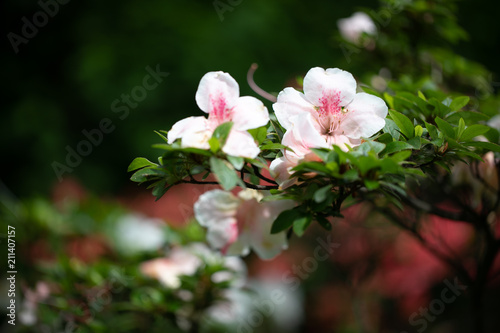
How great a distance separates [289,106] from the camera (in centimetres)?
58

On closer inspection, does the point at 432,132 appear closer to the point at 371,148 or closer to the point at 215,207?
the point at 371,148

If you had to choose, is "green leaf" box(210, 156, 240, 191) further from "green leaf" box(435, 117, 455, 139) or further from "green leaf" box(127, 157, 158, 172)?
"green leaf" box(435, 117, 455, 139)

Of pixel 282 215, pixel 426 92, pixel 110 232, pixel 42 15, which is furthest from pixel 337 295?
pixel 42 15

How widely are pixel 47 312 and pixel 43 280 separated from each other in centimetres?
23

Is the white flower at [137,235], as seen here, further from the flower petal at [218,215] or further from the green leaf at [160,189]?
the green leaf at [160,189]

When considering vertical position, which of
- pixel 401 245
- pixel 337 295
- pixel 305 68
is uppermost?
pixel 305 68

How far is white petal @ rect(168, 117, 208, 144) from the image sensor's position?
0.54m

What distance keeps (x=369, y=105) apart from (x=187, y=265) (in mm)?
706

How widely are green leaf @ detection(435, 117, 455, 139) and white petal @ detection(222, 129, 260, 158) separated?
0.82ft

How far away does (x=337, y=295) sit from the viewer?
105 inches

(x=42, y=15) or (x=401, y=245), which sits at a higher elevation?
(x=42, y=15)

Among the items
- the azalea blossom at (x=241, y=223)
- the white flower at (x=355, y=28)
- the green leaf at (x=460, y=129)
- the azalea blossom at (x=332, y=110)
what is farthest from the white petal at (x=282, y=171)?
the white flower at (x=355, y=28)

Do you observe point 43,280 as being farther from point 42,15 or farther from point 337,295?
point 42,15

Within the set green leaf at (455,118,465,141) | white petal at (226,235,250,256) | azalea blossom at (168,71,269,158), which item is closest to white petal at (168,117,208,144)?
azalea blossom at (168,71,269,158)
